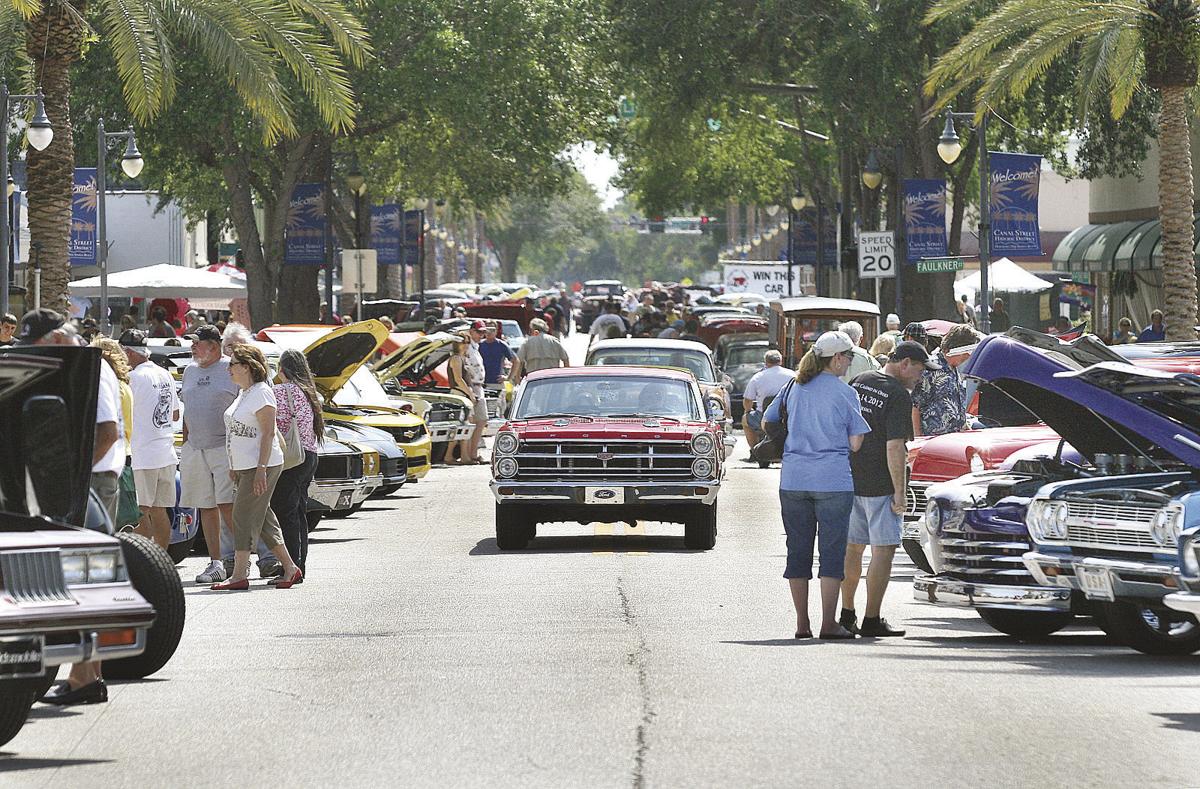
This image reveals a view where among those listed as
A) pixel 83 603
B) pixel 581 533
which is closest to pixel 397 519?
pixel 581 533

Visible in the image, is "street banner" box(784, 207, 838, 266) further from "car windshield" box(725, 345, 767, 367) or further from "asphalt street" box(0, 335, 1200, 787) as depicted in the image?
"asphalt street" box(0, 335, 1200, 787)

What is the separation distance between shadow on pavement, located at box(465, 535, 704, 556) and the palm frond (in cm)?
894

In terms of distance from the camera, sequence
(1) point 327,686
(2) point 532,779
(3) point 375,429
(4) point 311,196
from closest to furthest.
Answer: (2) point 532,779 → (1) point 327,686 → (3) point 375,429 → (4) point 311,196

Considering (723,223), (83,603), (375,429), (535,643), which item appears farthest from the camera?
(723,223)

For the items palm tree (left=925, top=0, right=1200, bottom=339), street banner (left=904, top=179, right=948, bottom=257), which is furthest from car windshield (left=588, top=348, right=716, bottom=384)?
street banner (left=904, top=179, right=948, bottom=257)

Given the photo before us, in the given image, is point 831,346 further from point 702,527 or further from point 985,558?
point 702,527

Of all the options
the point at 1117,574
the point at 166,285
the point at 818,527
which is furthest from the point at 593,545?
the point at 166,285

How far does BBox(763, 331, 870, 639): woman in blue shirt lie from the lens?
12000mm

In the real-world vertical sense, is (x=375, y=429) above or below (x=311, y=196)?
below

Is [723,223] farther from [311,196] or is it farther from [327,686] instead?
[327,686]

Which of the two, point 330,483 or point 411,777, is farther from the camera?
point 330,483

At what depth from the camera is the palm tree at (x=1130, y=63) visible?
2792cm

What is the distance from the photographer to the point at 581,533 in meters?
19.8

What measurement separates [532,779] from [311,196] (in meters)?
35.7
